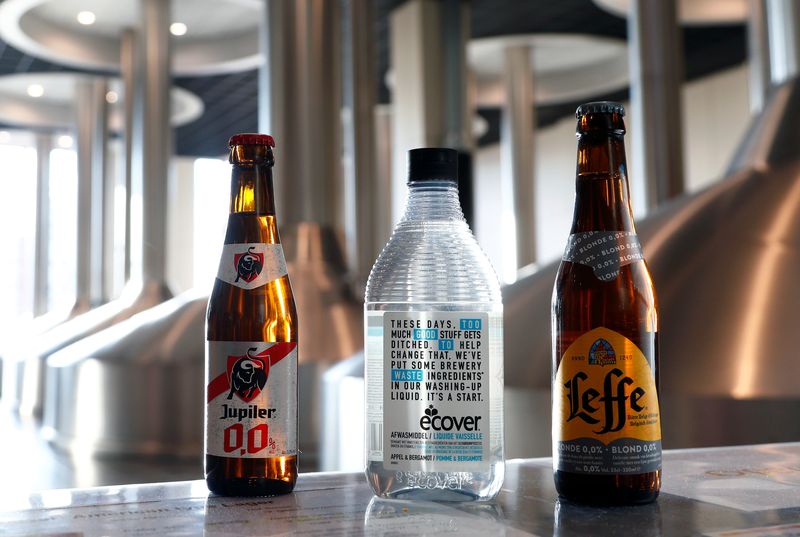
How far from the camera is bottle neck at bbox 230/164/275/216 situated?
657 millimetres

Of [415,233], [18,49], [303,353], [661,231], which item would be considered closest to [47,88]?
[18,49]

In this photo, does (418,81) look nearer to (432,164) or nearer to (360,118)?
(360,118)

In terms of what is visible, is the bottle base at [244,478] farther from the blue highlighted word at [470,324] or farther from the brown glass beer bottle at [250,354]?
the blue highlighted word at [470,324]

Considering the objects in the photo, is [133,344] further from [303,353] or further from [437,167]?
[437,167]

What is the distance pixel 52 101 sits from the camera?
841 cm

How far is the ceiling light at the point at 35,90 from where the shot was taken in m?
7.63

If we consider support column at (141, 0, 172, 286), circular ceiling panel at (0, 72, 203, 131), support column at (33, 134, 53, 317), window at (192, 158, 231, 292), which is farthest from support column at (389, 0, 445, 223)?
window at (192, 158, 231, 292)

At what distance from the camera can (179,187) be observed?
11.1 metres

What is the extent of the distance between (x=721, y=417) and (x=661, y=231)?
0.55 meters

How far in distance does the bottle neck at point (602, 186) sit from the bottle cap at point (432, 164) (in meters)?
0.08

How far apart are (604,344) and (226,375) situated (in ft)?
0.82

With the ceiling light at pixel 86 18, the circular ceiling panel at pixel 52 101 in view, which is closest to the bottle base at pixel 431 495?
the ceiling light at pixel 86 18

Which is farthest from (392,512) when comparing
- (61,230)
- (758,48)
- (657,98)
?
(61,230)

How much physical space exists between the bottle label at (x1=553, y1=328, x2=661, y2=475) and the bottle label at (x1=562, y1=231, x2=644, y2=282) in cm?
4
